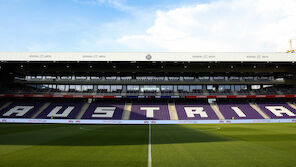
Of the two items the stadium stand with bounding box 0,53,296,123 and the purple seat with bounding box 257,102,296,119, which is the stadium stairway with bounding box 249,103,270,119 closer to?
the stadium stand with bounding box 0,53,296,123

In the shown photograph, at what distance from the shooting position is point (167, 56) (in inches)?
1529

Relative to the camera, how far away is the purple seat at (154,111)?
1506 inches

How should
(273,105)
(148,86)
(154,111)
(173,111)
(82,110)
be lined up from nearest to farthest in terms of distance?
(154,111) < (173,111) < (82,110) < (273,105) < (148,86)

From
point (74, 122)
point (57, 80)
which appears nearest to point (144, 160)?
point (74, 122)

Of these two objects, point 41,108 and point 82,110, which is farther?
point 41,108

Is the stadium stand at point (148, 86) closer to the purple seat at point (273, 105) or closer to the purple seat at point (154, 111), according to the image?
the purple seat at point (154, 111)

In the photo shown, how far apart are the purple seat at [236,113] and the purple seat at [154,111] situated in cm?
1354

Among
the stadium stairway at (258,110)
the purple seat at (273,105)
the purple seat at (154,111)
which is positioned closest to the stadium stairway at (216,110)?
the stadium stairway at (258,110)

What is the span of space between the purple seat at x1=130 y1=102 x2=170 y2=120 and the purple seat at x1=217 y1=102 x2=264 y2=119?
1354cm

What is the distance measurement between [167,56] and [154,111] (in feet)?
43.1

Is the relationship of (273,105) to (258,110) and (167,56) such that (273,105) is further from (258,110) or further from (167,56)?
(167,56)

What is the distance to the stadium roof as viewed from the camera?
38.7 meters

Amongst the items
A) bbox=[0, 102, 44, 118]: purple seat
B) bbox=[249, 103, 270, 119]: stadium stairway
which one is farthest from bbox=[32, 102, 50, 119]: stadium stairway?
bbox=[249, 103, 270, 119]: stadium stairway

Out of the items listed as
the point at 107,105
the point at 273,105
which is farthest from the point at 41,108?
the point at 273,105
